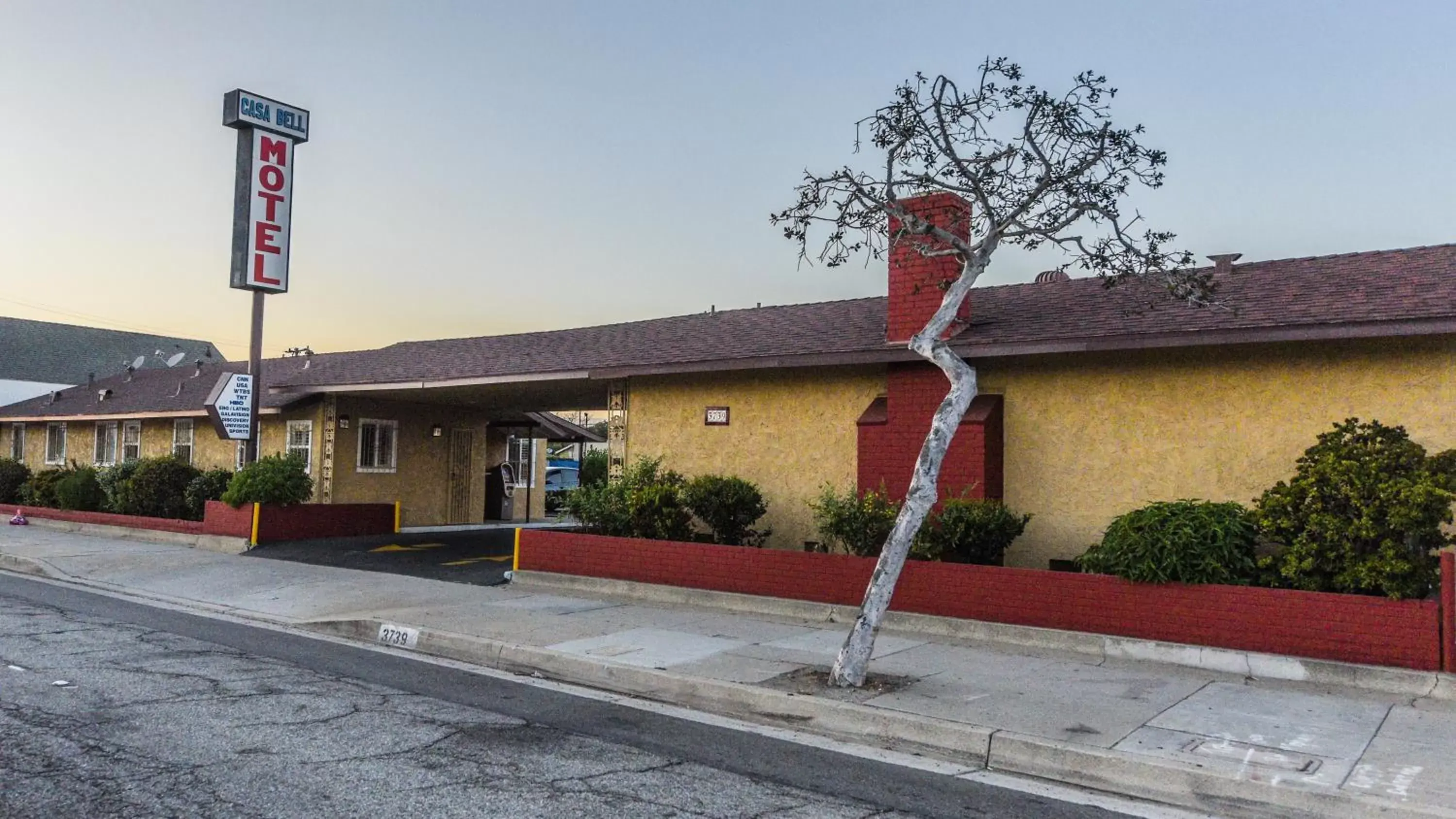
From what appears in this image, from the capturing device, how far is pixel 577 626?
1120 centimetres

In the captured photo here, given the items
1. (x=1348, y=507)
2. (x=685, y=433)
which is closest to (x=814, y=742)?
(x=1348, y=507)

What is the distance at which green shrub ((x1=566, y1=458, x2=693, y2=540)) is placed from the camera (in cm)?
1380

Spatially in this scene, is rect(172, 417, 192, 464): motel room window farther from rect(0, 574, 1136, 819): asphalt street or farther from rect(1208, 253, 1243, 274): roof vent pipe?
rect(1208, 253, 1243, 274): roof vent pipe

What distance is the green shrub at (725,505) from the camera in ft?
44.8

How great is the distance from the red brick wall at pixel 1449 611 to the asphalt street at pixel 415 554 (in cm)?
1109

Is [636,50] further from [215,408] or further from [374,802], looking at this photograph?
[374,802]

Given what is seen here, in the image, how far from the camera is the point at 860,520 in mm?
11906

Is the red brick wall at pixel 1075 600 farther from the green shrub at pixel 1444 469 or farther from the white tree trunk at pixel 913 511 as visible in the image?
the white tree trunk at pixel 913 511

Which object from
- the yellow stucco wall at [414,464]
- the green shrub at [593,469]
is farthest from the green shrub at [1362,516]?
the green shrub at [593,469]

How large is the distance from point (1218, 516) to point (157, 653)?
388 inches

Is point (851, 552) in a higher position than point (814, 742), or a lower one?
higher

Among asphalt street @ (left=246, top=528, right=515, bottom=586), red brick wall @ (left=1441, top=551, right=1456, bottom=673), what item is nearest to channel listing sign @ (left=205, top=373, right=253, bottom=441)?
asphalt street @ (left=246, top=528, right=515, bottom=586)

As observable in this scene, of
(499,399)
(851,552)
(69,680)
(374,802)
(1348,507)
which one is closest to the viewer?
(374,802)

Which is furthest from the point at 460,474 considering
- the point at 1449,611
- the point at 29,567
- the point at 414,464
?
the point at 1449,611
